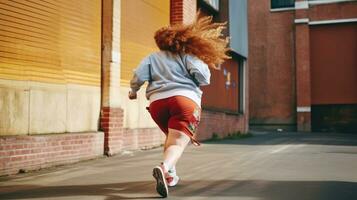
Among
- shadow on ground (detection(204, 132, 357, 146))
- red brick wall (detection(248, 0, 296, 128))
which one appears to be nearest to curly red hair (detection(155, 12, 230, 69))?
shadow on ground (detection(204, 132, 357, 146))

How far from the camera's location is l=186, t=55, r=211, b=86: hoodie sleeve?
4938 mm

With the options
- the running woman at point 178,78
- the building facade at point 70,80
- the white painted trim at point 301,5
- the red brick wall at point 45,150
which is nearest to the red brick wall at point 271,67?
the white painted trim at point 301,5

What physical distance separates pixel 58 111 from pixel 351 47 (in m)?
22.7

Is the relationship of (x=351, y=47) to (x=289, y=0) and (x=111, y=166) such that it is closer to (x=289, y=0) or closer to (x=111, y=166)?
(x=289, y=0)

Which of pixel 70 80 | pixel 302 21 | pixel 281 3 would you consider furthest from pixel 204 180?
pixel 281 3

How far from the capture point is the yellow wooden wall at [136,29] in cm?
988

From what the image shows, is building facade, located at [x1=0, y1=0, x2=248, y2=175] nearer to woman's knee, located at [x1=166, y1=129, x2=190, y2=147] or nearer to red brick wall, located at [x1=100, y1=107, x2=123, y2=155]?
red brick wall, located at [x1=100, y1=107, x2=123, y2=155]

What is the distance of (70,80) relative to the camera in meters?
8.04

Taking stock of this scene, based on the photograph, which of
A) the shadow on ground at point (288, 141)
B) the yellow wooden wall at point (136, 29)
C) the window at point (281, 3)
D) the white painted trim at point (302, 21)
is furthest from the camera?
the window at point (281, 3)

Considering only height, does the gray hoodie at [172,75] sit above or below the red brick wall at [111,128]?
above

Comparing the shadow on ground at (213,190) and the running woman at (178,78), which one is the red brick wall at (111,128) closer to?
the shadow on ground at (213,190)

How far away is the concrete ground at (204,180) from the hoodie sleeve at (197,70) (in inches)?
45.1

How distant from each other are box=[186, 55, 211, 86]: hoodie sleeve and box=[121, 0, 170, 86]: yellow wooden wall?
492cm

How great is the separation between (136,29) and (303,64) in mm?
19243
